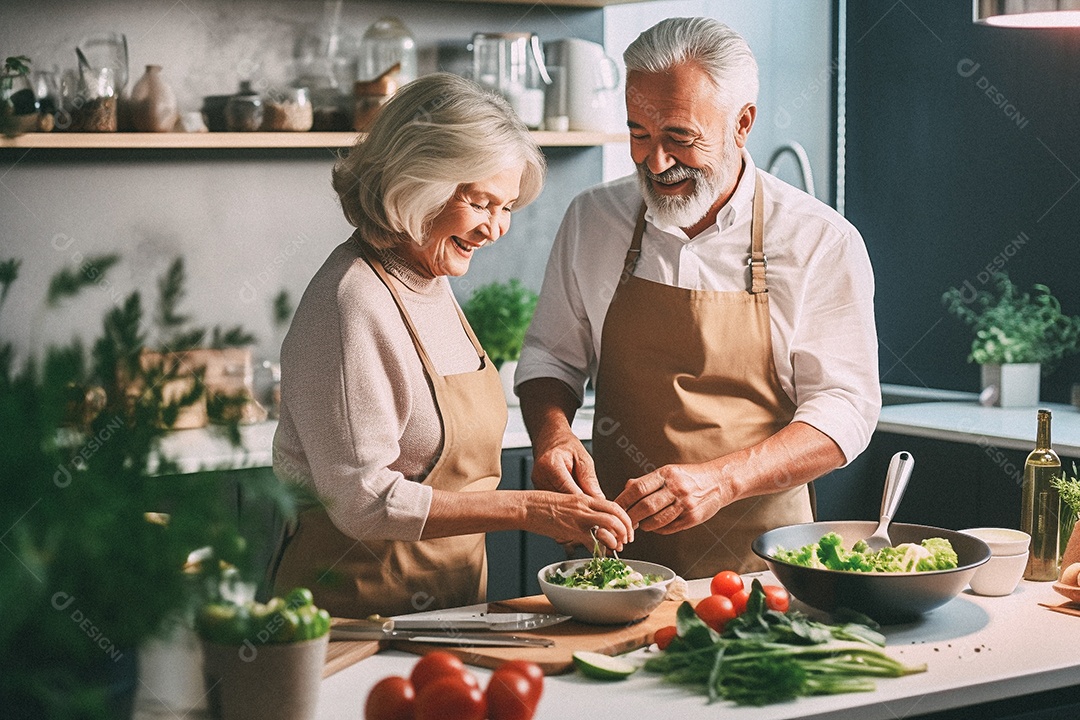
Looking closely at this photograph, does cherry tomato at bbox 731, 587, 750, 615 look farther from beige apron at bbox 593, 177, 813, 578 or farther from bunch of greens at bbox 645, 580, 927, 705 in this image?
beige apron at bbox 593, 177, 813, 578

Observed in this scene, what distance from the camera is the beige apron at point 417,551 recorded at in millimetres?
2023

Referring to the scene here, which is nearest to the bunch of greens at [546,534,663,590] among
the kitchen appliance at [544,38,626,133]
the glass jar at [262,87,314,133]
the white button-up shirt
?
the white button-up shirt

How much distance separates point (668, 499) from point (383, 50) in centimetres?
198

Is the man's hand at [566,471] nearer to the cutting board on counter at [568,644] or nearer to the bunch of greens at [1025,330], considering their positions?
the cutting board on counter at [568,644]

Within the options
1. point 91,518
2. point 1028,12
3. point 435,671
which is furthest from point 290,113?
point 91,518

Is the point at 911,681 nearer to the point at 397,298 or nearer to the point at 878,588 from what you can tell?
the point at 878,588

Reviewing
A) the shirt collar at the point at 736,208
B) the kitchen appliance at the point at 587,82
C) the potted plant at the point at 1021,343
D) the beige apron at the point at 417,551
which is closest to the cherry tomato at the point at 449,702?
the beige apron at the point at 417,551

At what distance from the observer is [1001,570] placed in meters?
2.01

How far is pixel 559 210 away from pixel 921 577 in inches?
98.9

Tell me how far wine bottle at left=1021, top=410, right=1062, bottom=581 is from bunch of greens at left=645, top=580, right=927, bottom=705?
0.56 m

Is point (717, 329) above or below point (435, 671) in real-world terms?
above

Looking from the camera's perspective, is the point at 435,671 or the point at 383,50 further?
the point at 383,50

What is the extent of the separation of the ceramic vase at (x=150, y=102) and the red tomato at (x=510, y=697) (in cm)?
232

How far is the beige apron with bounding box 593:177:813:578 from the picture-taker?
2.36 meters
